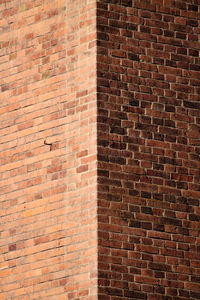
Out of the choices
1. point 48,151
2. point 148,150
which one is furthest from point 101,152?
point 48,151

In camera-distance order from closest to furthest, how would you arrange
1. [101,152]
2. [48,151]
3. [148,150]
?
1. [101,152]
2. [148,150]
3. [48,151]

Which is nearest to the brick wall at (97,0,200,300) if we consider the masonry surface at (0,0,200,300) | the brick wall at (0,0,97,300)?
the masonry surface at (0,0,200,300)

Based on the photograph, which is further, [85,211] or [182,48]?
[182,48]

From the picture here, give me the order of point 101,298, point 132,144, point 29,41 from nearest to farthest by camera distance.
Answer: point 101,298
point 132,144
point 29,41

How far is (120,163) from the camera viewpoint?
1106 centimetres

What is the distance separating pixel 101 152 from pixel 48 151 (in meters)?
0.79

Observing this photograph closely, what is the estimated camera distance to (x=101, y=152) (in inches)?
432

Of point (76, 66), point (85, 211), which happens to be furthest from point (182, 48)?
point (85, 211)

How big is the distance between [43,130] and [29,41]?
1.21 m

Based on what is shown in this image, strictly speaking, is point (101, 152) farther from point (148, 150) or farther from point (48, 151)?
point (48, 151)

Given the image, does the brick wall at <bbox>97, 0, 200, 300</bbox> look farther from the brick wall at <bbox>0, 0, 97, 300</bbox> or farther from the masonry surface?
the brick wall at <bbox>0, 0, 97, 300</bbox>

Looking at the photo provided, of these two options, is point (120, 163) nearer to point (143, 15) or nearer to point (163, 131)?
point (163, 131)

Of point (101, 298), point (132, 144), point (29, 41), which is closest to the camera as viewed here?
point (101, 298)

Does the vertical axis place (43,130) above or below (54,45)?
below
